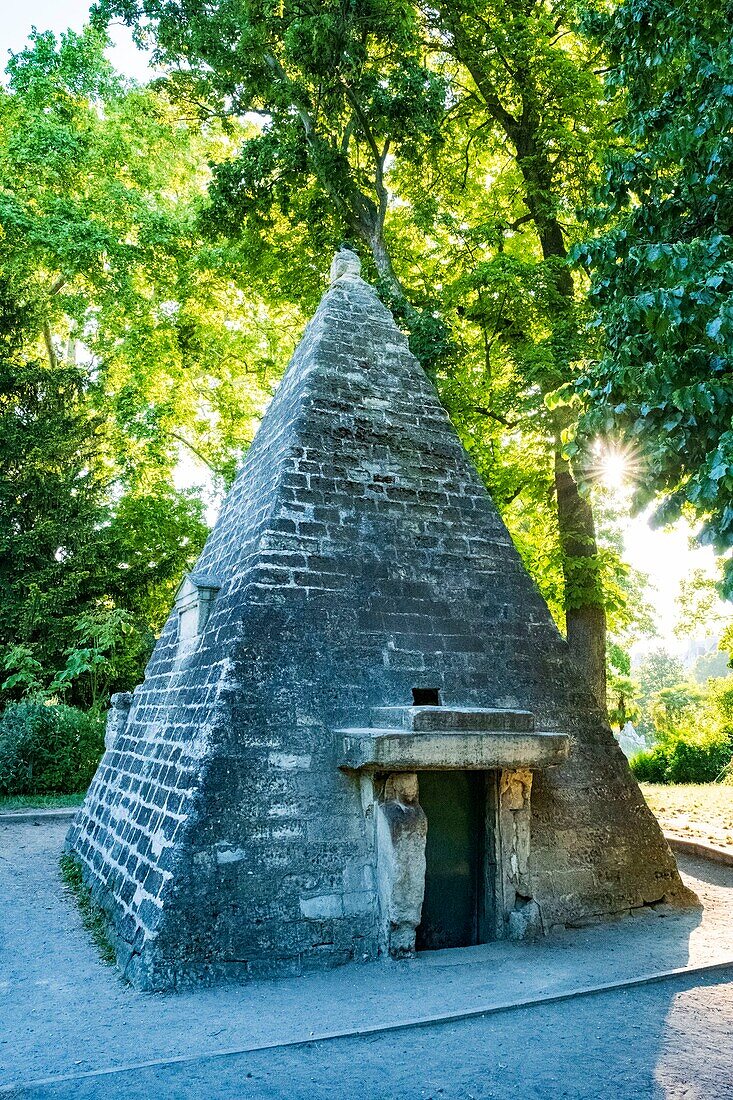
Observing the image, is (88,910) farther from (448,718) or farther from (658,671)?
(658,671)

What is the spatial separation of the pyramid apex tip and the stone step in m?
4.90

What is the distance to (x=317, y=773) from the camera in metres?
5.67

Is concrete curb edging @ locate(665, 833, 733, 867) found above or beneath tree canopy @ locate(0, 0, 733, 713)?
beneath

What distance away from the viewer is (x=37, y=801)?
44.9ft

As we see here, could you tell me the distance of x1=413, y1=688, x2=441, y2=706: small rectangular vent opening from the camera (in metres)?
6.29

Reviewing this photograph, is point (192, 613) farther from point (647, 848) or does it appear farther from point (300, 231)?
point (300, 231)

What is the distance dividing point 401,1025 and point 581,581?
773 cm

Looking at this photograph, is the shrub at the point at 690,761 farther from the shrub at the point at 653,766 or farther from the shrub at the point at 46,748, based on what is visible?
the shrub at the point at 46,748

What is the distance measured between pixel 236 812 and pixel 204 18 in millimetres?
13057

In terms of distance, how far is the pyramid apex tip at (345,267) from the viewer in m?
8.34

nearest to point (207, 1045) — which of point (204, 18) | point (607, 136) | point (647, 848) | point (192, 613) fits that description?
point (192, 613)

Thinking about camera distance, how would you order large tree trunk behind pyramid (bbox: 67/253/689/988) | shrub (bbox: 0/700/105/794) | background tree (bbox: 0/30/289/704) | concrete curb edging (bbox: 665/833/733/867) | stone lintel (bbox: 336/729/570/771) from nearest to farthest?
large tree trunk behind pyramid (bbox: 67/253/689/988) < stone lintel (bbox: 336/729/570/771) < concrete curb edging (bbox: 665/833/733/867) < shrub (bbox: 0/700/105/794) < background tree (bbox: 0/30/289/704)

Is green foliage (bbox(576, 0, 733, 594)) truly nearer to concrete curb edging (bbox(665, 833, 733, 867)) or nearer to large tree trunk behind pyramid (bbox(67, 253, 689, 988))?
large tree trunk behind pyramid (bbox(67, 253, 689, 988))

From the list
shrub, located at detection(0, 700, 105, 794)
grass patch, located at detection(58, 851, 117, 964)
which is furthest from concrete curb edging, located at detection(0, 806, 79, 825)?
grass patch, located at detection(58, 851, 117, 964)
